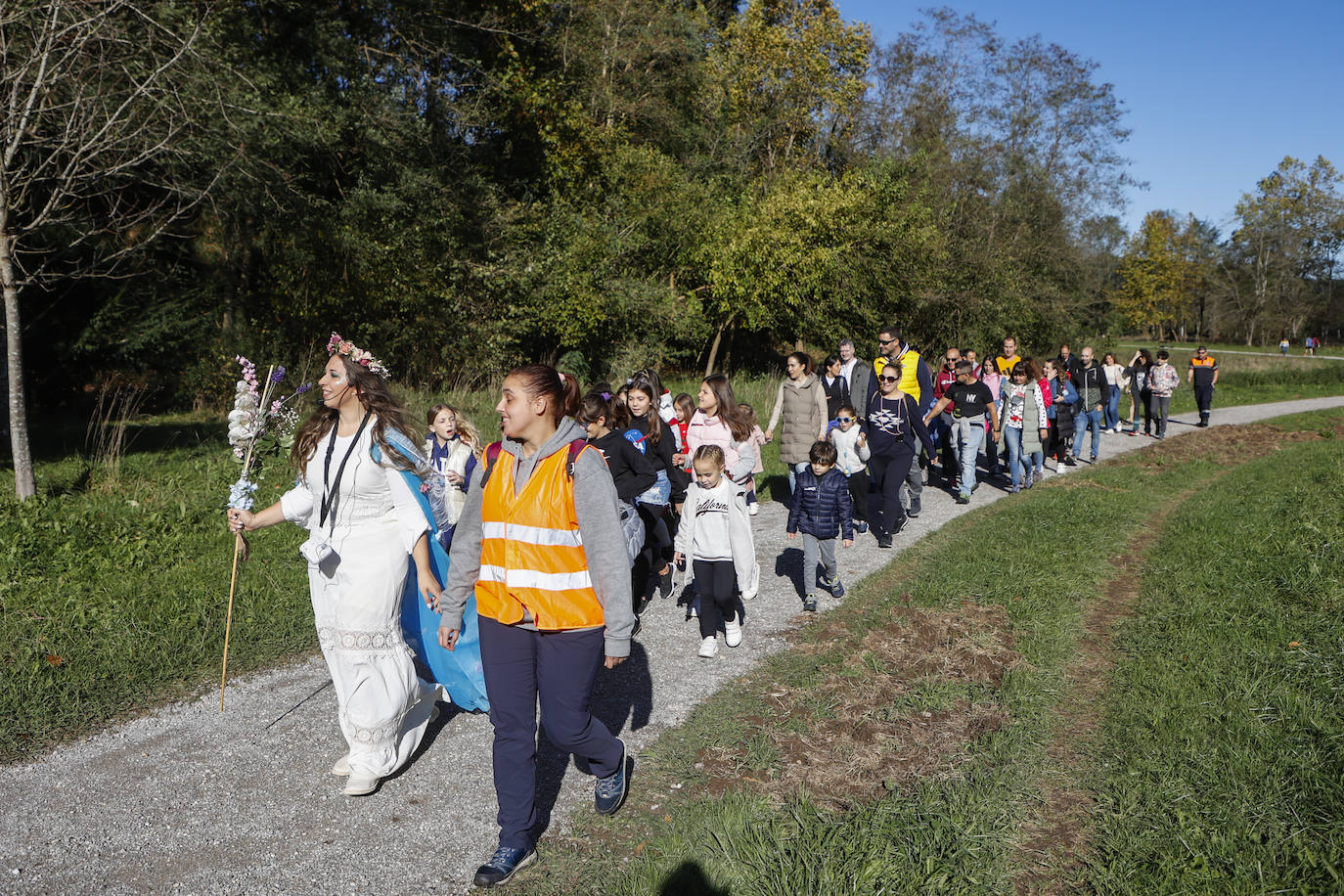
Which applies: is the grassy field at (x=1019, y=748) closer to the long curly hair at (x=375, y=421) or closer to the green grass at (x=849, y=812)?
the green grass at (x=849, y=812)

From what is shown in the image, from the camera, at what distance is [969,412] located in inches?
476

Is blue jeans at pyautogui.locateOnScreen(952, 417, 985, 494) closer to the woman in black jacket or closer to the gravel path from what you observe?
the woman in black jacket

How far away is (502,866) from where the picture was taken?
3.72 m

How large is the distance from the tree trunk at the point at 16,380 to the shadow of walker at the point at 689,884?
31.0 feet

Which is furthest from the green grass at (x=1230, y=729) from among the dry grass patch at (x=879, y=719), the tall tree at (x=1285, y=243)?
the tall tree at (x=1285, y=243)

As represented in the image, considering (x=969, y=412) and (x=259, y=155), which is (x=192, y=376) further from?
(x=969, y=412)

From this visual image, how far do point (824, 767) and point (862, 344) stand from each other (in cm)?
2514

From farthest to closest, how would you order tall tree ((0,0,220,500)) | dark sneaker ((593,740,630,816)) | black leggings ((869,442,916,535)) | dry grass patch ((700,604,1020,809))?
black leggings ((869,442,916,535))
tall tree ((0,0,220,500))
dry grass patch ((700,604,1020,809))
dark sneaker ((593,740,630,816))

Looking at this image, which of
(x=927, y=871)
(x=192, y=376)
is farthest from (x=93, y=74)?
(x=927, y=871)

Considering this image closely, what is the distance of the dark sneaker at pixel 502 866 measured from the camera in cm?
369

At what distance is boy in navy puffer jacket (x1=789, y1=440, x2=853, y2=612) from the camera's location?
7.38m

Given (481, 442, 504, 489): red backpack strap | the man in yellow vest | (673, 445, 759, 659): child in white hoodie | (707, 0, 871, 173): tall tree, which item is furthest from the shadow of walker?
(707, 0, 871, 173): tall tree

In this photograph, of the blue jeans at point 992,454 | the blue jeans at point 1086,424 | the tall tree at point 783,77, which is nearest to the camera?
the blue jeans at point 992,454

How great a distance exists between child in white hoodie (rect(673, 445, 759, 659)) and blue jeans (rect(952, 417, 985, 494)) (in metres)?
6.56
